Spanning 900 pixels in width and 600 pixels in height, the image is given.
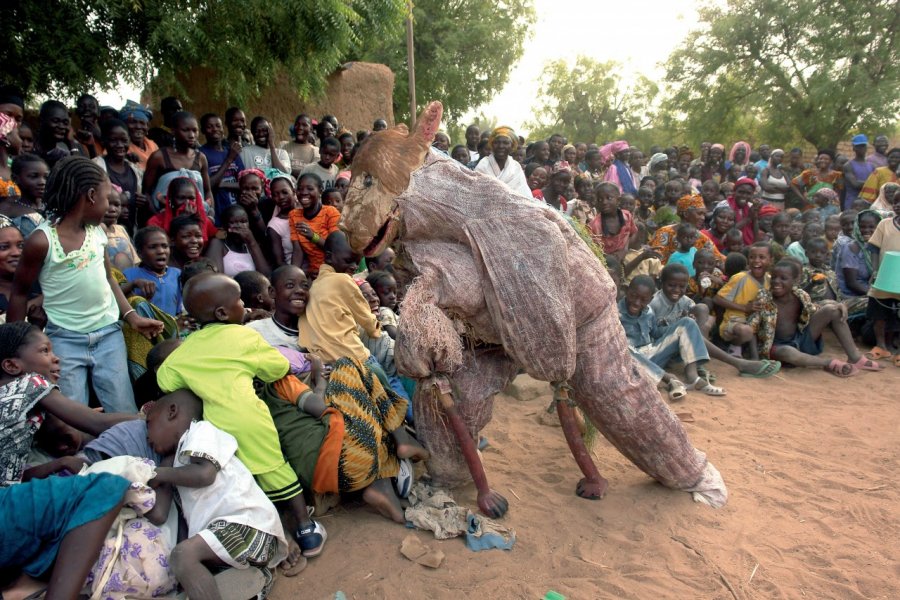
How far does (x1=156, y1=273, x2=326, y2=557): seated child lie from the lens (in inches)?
105

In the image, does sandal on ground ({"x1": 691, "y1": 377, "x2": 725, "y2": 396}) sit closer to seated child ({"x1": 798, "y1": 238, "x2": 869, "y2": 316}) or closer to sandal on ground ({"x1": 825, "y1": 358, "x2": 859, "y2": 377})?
sandal on ground ({"x1": 825, "y1": 358, "x2": 859, "y2": 377})

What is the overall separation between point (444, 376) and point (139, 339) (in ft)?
5.99

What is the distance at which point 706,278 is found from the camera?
6.23 meters

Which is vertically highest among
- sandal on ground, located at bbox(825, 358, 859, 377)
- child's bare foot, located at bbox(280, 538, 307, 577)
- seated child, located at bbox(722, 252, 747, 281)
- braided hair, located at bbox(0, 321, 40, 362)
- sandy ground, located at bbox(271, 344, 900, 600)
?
seated child, located at bbox(722, 252, 747, 281)

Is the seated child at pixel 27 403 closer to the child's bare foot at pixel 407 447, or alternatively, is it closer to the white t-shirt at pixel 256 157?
the child's bare foot at pixel 407 447

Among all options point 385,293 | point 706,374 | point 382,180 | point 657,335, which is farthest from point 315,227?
point 706,374

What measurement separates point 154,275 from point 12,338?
48.5 inches

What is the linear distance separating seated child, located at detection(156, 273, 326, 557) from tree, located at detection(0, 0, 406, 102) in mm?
3827

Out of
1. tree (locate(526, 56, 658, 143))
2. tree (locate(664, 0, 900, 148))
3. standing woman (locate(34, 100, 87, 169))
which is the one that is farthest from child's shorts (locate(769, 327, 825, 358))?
tree (locate(526, 56, 658, 143))

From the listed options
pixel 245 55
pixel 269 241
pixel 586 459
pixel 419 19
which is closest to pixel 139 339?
pixel 269 241

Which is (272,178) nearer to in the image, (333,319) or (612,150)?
(333,319)

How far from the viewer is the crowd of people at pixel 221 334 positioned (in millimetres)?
2371

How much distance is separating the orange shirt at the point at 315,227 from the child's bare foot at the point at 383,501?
92.6 inches

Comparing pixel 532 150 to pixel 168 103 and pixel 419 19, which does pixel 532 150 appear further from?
pixel 419 19
